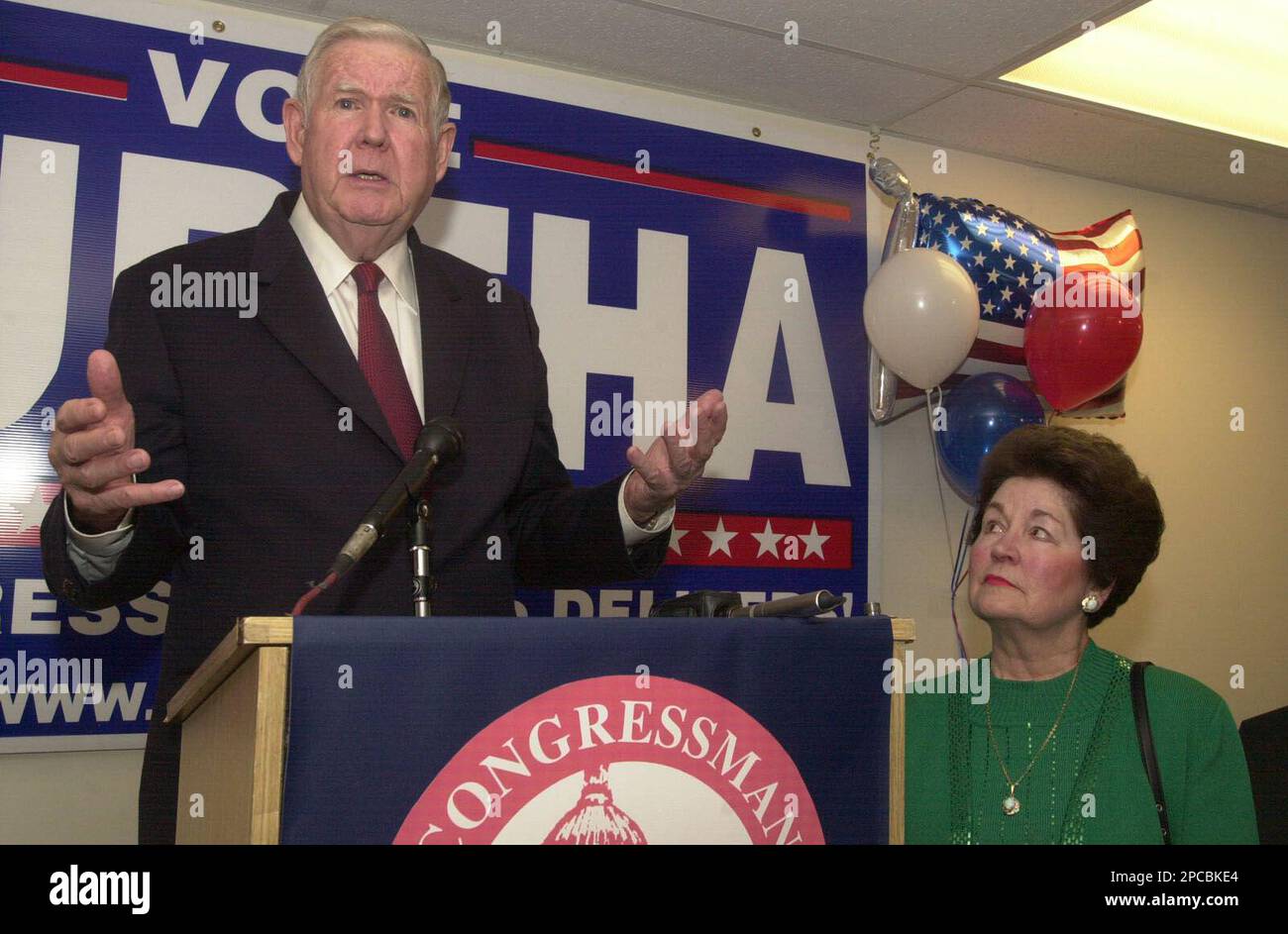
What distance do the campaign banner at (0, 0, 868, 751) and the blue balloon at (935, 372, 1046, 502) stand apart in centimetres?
32

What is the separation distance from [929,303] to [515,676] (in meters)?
2.33

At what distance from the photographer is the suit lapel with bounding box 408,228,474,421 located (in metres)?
2.04

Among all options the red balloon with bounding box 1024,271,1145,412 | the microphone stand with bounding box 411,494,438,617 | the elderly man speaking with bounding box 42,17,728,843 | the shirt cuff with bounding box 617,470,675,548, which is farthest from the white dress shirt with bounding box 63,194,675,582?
the red balloon with bounding box 1024,271,1145,412

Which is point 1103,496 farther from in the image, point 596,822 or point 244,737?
point 244,737

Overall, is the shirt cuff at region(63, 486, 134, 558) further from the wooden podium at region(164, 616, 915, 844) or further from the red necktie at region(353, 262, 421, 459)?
→ the red necktie at region(353, 262, 421, 459)

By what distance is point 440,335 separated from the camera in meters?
2.11

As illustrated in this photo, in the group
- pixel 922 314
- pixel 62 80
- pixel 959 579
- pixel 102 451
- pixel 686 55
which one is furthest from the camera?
pixel 959 579

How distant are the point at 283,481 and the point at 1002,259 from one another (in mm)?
2416

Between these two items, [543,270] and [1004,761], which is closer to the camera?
[1004,761]

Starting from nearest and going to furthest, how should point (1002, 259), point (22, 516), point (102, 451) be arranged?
1. point (102, 451)
2. point (22, 516)
3. point (1002, 259)

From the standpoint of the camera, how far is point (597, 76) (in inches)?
137

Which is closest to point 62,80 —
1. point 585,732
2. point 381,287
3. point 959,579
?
point 381,287
